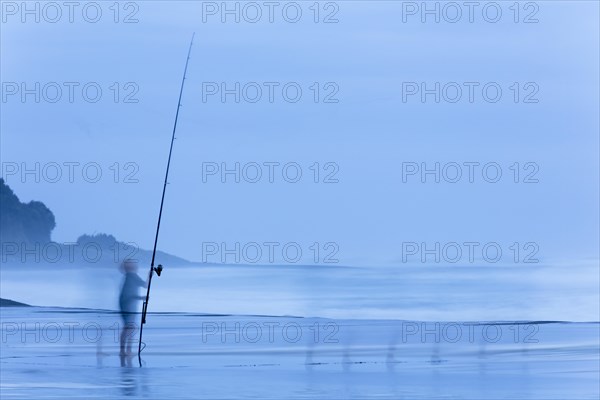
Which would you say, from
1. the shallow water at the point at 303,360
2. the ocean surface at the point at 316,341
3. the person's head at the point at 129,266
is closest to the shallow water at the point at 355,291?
the ocean surface at the point at 316,341

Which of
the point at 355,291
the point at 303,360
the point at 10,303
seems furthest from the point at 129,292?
the point at 355,291

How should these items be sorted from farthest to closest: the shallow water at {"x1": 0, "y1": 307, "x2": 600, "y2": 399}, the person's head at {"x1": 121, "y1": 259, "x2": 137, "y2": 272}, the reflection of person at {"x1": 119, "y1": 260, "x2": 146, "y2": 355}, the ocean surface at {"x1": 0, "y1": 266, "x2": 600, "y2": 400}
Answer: the person's head at {"x1": 121, "y1": 259, "x2": 137, "y2": 272}
the reflection of person at {"x1": 119, "y1": 260, "x2": 146, "y2": 355}
the ocean surface at {"x1": 0, "y1": 266, "x2": 600, "y2": 400}
the shallow water at {"x1": 0, "y1": 307, "x2": 600, "y2": 399}

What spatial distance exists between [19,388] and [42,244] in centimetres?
4164

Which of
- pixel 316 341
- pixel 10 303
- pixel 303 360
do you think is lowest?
pixel 303 360

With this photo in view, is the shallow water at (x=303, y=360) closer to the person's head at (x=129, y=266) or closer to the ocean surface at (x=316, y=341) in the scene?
the ocean surface at (x=316, y=341)

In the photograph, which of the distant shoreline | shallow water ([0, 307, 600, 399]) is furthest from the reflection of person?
the distant shoreline

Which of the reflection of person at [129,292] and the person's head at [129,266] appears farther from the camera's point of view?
the person's head at [129,266]

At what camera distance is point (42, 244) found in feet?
178

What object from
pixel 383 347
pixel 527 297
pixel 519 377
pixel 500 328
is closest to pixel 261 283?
pixel 527 297

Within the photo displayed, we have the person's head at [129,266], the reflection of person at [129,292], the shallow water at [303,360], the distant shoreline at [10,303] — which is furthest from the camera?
the distant shoreline at [10,303]

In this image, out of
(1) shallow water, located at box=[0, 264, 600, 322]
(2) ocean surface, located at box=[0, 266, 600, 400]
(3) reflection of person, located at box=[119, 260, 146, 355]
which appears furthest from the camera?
(1) shallow water, located at box=[0, 264, 600, 322]

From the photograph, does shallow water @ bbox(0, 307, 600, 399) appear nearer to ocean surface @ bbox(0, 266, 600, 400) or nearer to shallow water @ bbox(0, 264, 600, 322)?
ocean surface @ bbox(0, 266, 600, 400)

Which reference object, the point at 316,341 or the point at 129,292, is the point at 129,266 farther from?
the point at 316,341

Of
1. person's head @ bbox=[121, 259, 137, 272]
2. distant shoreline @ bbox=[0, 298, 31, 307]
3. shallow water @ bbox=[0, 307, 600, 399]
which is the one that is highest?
distant shoreline @ bbox=[0, 298, 31, 307]
